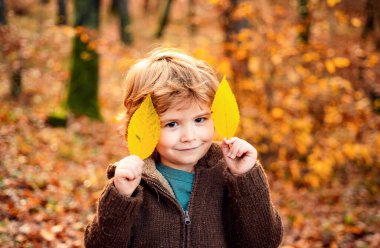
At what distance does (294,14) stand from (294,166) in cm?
218

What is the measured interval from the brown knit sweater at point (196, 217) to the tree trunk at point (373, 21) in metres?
4.62

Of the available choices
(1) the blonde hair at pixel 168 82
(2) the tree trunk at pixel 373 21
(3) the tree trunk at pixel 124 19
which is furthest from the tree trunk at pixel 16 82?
(3) the tree trunk at pixel 124 19

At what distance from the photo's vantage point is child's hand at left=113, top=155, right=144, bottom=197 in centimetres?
195

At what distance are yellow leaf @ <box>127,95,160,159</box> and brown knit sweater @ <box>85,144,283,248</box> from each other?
0.21m

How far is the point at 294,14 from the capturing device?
645cm

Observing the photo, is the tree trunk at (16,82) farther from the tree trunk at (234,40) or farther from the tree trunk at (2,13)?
the tree trunk at (234,40)

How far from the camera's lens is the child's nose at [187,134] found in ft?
6.88

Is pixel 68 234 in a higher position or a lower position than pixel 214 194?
lower

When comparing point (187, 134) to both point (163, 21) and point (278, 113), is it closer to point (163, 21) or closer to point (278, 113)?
point (278, 113)

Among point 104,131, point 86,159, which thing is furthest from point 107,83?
point 86,159

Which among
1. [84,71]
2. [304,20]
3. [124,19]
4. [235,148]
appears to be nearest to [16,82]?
[84,71]

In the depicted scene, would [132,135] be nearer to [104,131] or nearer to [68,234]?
[68,234]

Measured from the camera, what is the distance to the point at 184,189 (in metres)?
2.28

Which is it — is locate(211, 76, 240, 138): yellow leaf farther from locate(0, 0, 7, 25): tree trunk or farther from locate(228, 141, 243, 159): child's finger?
locate(0, 0, 7, 25): tree trunk
